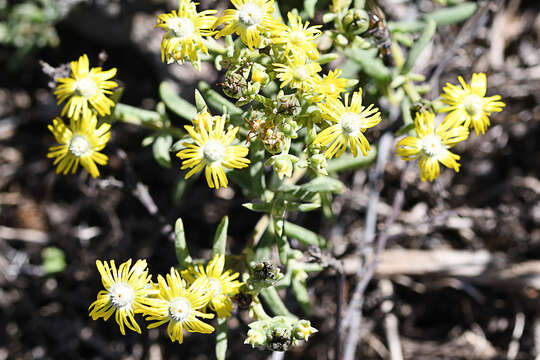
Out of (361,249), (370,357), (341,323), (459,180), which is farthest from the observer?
(459,180)

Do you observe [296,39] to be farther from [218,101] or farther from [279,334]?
[279,334]

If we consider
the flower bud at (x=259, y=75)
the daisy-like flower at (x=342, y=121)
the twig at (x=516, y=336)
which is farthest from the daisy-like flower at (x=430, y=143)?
the twig at (x=516, y=336)

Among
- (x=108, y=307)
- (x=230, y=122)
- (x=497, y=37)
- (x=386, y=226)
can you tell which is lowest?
(x=108, y=307)

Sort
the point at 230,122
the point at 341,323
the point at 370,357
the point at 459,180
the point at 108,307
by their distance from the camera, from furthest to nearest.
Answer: the point at 459,180 < the point at 370,357 < the point at 341,323 < the point at 230,122 < the point at 108,307

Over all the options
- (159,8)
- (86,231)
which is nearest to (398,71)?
(159,8)

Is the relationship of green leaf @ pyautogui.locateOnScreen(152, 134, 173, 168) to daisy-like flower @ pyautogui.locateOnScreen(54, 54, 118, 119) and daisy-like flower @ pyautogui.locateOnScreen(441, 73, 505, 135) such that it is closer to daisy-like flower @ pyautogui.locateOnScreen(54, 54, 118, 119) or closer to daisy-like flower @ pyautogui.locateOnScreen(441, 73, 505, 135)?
daisy-like flower @ pyautogui.locateOnScreen(54, 54, 118, 119)

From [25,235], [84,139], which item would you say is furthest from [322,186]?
[25,235]

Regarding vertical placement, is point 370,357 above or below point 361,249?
below

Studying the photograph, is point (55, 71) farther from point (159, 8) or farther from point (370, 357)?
point (370, 357)

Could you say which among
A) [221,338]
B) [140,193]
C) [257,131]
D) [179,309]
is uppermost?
[257,131]
